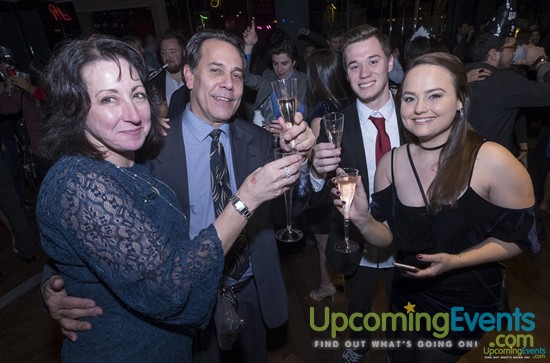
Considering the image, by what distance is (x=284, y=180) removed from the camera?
4.21 ft

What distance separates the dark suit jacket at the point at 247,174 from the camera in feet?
5.91

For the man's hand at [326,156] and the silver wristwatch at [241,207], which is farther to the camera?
the man's hand at [326,156]

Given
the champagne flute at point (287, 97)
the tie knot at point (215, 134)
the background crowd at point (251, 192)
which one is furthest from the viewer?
the tie knot at point (215, 134)

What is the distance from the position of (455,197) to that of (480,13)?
1144 centimetres

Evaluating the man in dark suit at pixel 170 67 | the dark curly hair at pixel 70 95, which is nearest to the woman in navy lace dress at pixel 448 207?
the dark curly hair at pixel 70 95

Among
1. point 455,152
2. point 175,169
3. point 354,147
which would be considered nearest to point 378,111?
point 354,147

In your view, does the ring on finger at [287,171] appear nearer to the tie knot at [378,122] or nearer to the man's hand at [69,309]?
the man's hand at [69,309]

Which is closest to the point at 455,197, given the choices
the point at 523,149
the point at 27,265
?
the point at 523,149

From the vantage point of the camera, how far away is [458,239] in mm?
1711

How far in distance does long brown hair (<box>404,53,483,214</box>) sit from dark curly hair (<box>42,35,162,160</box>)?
1500 mm

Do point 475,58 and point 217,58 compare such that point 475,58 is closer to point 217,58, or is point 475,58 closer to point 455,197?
point 455,197

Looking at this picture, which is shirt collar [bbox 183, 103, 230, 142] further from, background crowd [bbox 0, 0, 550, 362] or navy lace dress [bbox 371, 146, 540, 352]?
navy lace dress [bbox 371, 146, 540, 352]

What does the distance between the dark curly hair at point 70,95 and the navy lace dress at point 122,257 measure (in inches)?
4.7

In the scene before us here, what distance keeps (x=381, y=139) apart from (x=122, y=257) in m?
1.70
